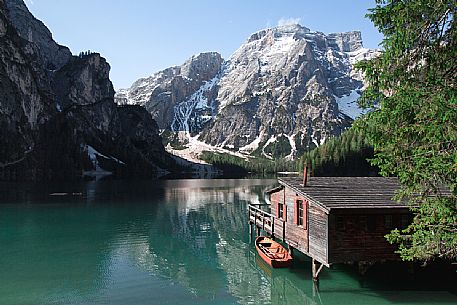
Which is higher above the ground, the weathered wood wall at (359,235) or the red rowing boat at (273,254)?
the weathered wood wall at (359,235)

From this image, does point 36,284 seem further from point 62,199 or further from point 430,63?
point 62,199

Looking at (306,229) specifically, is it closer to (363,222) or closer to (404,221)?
(363,222)

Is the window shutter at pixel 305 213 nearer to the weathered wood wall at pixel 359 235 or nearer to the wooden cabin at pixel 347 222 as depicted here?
the wooden cabin at pixel 347 222

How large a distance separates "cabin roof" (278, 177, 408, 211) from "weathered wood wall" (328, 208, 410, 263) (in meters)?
0.66

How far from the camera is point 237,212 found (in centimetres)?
7625

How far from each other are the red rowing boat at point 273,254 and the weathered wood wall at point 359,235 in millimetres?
7678

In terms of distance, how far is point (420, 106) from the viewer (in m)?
14.3

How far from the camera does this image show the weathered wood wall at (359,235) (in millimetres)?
27531

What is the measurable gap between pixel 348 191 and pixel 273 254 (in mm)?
9199

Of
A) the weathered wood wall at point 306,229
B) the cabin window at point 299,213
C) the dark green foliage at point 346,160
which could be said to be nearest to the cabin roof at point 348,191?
the weathered wood wall at point 306,229

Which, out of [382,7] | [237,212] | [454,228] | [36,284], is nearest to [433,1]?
[382,7]

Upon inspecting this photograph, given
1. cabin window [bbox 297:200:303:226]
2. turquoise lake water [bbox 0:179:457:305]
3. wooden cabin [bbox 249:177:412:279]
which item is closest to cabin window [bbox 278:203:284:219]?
cabin window [bbox 297:200:303:226]

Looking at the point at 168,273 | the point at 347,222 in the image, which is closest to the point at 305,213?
the point at 347,222

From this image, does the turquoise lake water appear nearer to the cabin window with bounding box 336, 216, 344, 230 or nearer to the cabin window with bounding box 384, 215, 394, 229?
the cabin window with bounding box 384, 215, 394, 229
